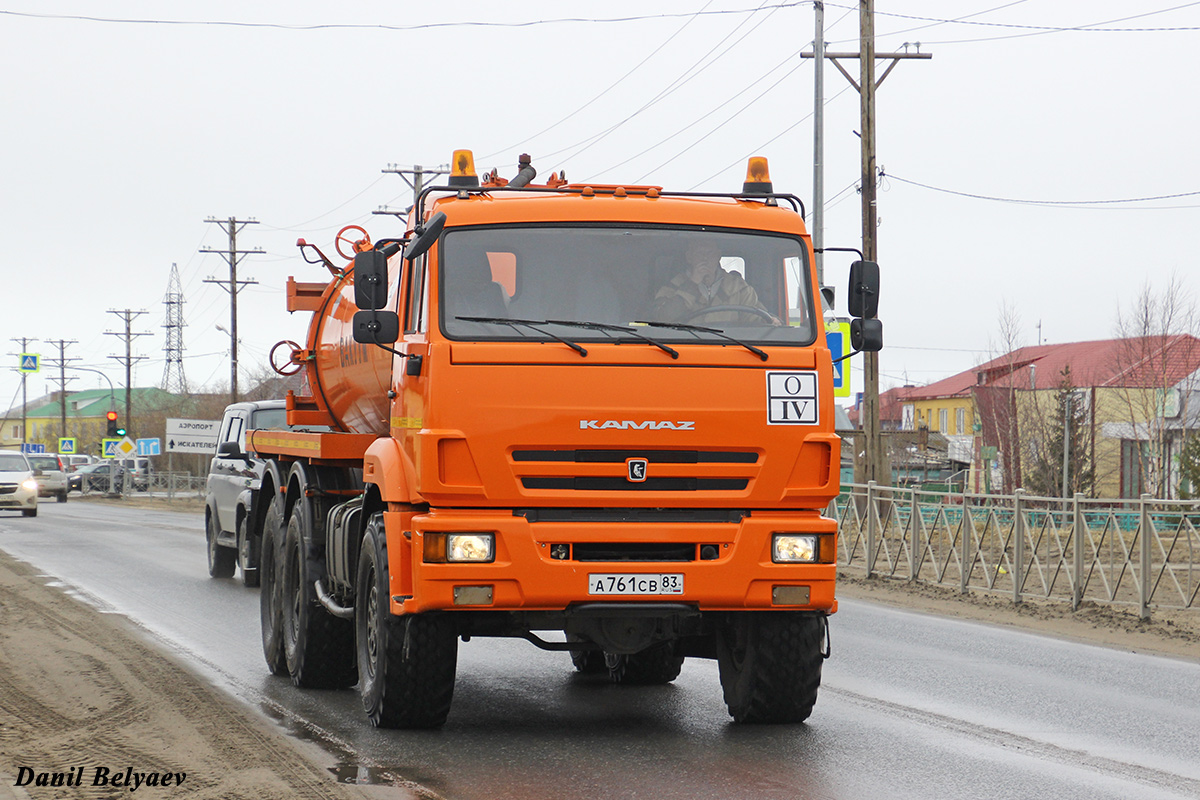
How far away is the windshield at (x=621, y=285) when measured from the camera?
7.41 meters

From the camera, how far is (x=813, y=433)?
7.40 meters

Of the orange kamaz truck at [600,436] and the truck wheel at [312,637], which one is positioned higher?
the orange kamaz truck at [600,436]

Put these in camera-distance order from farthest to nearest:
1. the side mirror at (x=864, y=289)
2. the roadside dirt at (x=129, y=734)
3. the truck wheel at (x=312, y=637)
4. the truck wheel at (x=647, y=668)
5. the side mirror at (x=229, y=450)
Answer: the side mirror at (x=229, y=450) → the truck wheel at (x=647, y=668) → the truck wheel at (x=312, y=637) → the side mirror at (x=864, y=289) → the roadside dirt at (x=129, y=734)

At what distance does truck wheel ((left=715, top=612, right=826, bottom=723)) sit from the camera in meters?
7.98

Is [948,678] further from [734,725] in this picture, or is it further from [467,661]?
[467,661]

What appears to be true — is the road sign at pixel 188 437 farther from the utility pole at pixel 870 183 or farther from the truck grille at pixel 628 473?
the truck grille at pixel 628 473

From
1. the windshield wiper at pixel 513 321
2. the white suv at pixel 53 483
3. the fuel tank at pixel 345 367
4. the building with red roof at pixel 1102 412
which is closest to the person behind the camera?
the windshield wiper at pixel 513 321

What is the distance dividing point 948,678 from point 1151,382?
176 feet

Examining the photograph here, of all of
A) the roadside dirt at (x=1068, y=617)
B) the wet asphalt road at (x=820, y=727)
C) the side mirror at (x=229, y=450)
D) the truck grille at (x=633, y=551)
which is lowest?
the roadside dirt at (x=1068, y=617)

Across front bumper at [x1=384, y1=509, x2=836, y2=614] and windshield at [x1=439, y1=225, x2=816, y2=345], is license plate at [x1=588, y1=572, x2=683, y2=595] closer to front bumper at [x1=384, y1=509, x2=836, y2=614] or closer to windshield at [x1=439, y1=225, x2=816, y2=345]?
front bumper at [x1=384, y1=509, x2=836, y2=614]

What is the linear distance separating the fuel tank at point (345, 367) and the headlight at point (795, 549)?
252cm

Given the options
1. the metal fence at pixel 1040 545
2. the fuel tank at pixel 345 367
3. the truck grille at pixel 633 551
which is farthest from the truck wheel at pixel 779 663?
the metal fence at pixel 1040 545

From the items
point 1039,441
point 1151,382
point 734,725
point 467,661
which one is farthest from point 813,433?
point 1151,382

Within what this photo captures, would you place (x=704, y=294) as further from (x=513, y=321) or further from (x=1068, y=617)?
(x=1068, y=617)
